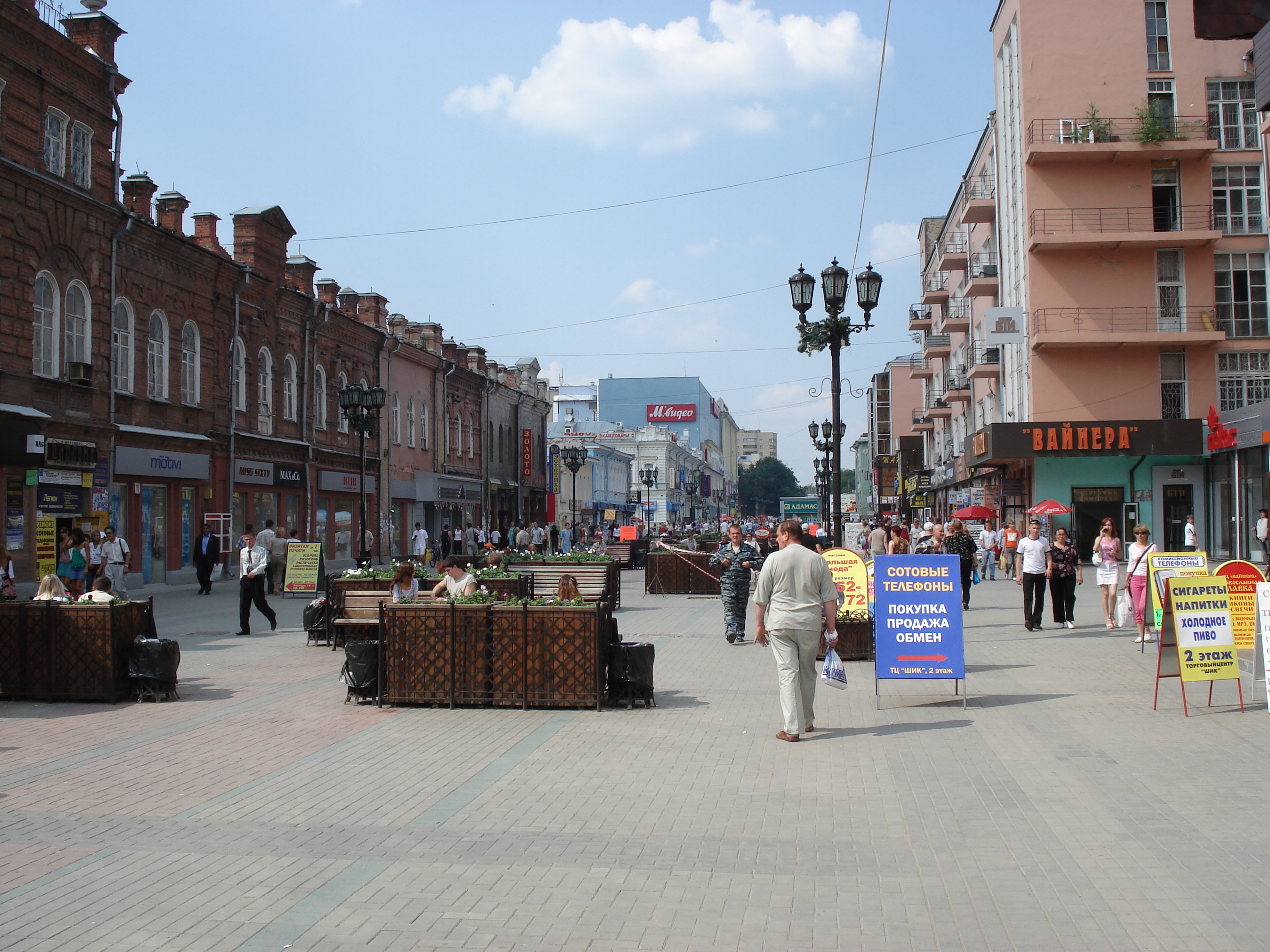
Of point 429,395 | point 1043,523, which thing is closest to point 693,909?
point 1043,523

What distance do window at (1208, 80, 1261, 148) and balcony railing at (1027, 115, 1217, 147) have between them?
361 mm

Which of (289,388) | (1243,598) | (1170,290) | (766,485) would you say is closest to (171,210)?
(289,388)

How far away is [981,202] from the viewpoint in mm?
41438

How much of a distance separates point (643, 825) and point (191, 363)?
26992 millimetres

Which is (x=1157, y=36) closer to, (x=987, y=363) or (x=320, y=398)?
(x=987, y=363)

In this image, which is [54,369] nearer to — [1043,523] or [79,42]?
[79,42]

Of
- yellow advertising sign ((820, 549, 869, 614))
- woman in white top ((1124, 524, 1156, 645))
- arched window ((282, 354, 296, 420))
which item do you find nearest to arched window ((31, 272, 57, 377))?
arched window ((282, 354, 296, 420))

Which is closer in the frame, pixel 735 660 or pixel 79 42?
pixel 735 660

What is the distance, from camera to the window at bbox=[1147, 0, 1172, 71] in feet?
116

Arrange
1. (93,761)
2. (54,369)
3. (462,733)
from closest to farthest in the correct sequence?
(93,761)
(462,733)
(54,369)

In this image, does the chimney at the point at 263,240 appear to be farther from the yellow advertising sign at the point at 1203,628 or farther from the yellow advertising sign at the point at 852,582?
the yellow advertising sign at the point at 1203,628

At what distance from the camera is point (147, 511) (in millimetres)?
27312

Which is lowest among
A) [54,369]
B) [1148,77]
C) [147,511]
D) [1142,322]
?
[147,511]

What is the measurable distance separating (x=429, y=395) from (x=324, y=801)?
1675 inches
